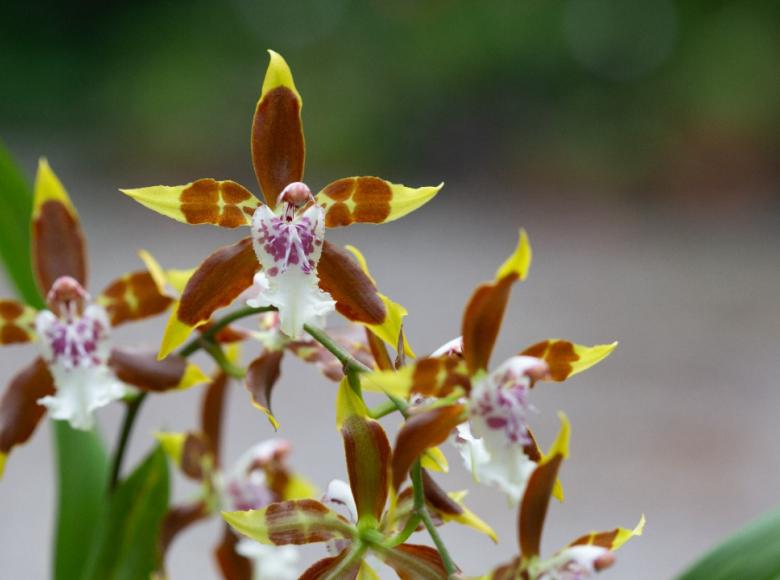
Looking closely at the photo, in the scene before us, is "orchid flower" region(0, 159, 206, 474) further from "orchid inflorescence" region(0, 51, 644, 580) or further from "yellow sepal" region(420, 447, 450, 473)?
"yellow sepal" region(420, 447, 450, 473)

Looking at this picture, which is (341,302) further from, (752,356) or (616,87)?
(616,87)

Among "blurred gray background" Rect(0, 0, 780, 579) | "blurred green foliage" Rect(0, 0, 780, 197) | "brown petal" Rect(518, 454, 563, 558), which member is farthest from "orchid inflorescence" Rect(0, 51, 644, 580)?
"blurred green foliage" Rect(0, 0, 780, 197)

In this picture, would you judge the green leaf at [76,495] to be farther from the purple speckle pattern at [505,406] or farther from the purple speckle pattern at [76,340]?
the purple speckle pattern at [505,406]

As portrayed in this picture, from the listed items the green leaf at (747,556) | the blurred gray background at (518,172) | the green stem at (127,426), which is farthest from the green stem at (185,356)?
the blurred gray background at (518,172)

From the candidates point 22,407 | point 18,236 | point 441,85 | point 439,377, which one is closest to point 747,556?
point 439,377

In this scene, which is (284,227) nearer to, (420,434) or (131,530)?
(420,434)

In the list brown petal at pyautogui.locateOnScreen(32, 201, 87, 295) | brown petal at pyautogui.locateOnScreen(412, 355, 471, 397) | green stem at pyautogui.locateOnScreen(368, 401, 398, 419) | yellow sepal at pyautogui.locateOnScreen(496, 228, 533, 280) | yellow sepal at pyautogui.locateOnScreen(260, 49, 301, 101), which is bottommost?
brown petal at pyautogui.locateOnScreen(412, 355, 471, 397)

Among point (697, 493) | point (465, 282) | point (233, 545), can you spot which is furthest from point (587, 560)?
point (465, 282)
